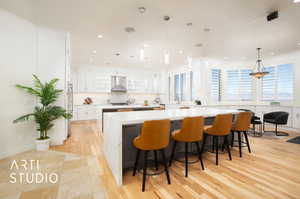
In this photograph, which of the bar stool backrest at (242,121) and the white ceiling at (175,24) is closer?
the white ceiling at (175,24)

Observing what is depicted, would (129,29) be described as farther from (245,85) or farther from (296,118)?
(296,118)

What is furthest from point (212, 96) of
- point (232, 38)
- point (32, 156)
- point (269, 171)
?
point (32, 156)

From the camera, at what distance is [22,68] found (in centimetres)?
306

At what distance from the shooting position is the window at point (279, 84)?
5191 millimetres

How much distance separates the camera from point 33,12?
2787 mm

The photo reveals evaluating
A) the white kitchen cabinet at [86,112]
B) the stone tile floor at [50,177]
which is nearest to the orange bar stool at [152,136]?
the stone tile floor at [50,177]

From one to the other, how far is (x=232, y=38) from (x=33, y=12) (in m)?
4.77

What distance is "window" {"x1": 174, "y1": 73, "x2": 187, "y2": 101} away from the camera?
7070 mm

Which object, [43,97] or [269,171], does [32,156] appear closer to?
[43,97]

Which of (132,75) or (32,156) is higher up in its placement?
(132,75)

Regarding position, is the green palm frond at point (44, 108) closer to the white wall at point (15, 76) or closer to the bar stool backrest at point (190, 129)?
the white wall at point (15, 76)

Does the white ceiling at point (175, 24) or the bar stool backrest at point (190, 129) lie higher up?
the white ceiling at point (175, 24)

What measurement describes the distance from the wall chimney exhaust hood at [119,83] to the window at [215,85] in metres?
4.34

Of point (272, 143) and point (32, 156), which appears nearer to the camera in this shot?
point (32, 156)
